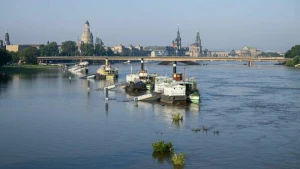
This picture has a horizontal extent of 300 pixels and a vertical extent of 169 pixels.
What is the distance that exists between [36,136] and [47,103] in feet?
49.4

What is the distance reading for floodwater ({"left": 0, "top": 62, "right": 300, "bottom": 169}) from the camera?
2039 centimetres

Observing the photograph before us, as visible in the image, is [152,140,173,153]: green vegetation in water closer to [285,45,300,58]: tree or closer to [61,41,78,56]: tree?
[285,45,300,58]: tree

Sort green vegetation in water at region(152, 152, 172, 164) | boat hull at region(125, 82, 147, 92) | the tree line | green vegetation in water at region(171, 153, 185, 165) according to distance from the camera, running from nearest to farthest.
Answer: green vegetation in water at region(171, 153, 185, 165)
green vegetation in water at region(152, 152, 172, 164)
boat hull at region(125, 82, 147, 92)
the tree line

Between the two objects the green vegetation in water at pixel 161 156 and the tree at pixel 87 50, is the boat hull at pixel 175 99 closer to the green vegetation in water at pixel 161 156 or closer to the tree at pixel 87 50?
the green vegetation in water at pixel 161 156

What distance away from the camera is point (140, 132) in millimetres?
26484

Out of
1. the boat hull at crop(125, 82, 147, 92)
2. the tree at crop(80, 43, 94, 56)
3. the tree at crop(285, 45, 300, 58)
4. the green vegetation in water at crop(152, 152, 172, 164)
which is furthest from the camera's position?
the tree at crop(80, 43, 94, 56)

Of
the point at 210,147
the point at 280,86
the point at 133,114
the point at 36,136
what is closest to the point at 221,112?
the point at 133,114

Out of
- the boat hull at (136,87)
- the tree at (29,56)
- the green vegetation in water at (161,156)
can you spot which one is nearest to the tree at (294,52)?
the tree at (29,56)

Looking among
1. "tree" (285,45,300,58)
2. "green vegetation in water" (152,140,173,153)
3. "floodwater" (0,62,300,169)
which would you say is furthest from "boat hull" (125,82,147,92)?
"tree" (285,45,300,58)

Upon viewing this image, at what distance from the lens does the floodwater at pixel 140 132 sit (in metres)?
20.4

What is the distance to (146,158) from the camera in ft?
67.8

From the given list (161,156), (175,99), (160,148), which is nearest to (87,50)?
(175,99)

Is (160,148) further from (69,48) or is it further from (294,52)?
(69,48)

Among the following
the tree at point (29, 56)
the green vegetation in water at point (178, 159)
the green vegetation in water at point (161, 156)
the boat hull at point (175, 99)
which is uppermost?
the tree at point (29, 56)
